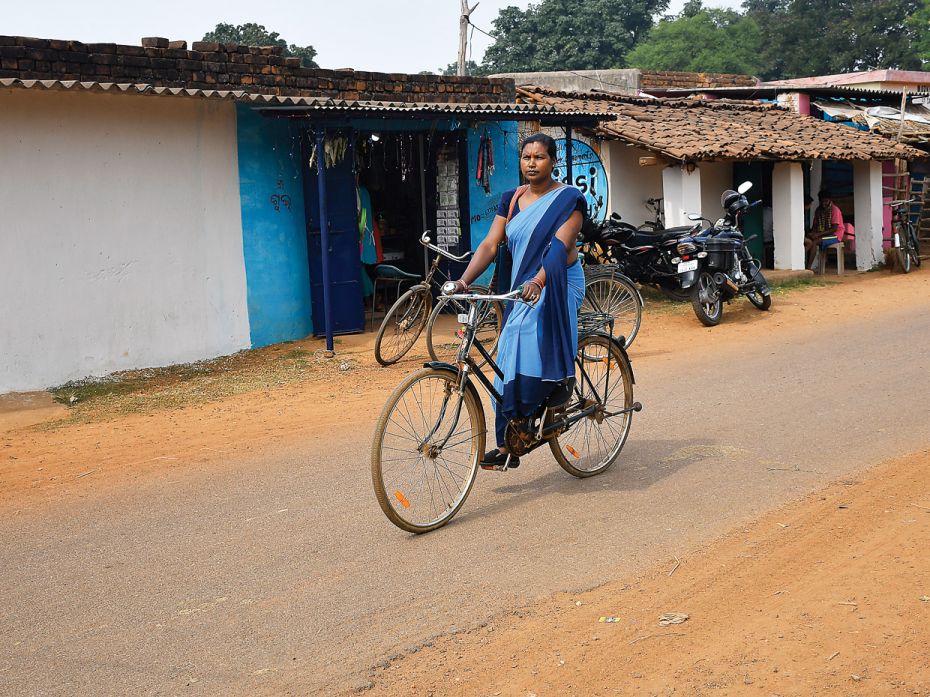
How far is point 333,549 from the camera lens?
15.6 feet

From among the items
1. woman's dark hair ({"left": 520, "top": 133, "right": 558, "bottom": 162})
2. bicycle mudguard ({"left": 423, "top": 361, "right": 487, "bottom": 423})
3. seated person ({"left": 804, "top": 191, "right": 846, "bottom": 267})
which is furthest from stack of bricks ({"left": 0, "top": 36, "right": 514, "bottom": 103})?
seated person ({"left": 804, "top": 191, "right": 846, "bottom": 267})

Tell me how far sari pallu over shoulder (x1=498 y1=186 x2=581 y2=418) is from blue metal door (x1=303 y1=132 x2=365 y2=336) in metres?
7.04

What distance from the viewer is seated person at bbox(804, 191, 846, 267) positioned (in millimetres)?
18156

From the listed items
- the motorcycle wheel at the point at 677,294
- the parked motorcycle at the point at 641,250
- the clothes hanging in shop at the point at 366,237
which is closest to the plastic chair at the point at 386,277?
the clothes hanging in shop at the point at 366,237

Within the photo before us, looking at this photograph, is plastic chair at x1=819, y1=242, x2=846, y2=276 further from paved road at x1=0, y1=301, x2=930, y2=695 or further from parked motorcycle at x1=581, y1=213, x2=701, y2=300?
paved road at x1=0, y1=301, x2=930, y2=695

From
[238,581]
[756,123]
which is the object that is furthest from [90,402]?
[756,123]

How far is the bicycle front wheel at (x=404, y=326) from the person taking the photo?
10016 millimetres

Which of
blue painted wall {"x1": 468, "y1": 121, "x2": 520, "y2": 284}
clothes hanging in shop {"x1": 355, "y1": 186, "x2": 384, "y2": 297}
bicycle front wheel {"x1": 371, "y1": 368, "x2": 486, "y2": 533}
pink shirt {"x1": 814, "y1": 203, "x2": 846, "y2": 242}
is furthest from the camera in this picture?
pink shirt {"x1": 814, "y1": 203, "x2": 846, "y2": 242}

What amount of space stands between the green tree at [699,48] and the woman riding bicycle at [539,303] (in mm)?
47377

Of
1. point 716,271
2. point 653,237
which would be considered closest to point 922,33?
point 653,237

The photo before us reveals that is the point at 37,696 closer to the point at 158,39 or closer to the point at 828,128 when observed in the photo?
the point at 158,39

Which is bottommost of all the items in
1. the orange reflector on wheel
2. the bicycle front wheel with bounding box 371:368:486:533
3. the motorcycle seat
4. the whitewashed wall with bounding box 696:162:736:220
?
the orange reflector on wheel

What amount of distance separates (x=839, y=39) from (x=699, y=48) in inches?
287

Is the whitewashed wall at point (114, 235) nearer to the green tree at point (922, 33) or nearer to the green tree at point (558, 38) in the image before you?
the green tree at point (558, 38)
